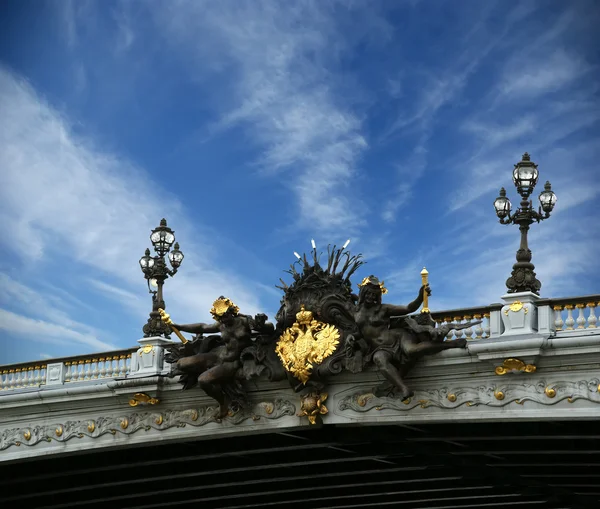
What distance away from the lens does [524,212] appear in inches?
1242

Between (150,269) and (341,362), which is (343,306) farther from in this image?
(150,269)

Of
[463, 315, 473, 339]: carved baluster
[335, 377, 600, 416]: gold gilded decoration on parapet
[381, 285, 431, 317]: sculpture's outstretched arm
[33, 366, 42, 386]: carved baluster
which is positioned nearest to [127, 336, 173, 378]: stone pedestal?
[33, 366, 42, 386]: carved baluster

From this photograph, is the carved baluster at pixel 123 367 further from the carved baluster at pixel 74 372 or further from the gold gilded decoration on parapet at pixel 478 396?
the gold gilded decoration on parapet at pixel 478 396

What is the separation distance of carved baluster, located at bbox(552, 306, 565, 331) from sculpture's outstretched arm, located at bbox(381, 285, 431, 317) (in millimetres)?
3104

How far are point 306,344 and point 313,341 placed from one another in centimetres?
20

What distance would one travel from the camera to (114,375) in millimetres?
38188

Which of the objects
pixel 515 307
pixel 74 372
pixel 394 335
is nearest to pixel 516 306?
pixel 515 307

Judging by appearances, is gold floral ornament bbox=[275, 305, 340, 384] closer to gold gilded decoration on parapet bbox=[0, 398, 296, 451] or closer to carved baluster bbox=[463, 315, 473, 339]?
gold gilded decoration on parapet bbox=[0, 398, 296, 451]

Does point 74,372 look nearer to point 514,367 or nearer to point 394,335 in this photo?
point 394,335

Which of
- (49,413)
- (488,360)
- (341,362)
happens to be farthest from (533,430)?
(49,413)

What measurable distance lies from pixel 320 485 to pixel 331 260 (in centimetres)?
1044

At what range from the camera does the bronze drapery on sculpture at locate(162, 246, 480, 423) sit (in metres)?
32.7

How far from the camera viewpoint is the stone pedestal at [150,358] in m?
37.0

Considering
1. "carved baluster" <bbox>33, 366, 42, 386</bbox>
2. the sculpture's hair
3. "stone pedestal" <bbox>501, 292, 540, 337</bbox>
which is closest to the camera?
"stone pedestal" <bbox>501, 292, 540, 337</bbox>
